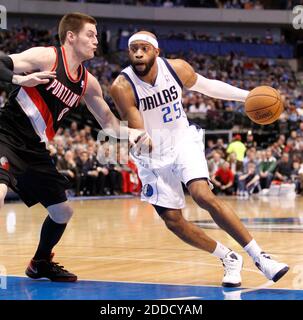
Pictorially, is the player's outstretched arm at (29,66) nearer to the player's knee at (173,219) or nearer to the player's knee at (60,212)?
the player's knee at (60,212)

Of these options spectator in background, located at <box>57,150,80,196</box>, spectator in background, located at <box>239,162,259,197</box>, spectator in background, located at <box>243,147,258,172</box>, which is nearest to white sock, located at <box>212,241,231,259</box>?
spectator in background, located at <box>57,150,80,196</box>

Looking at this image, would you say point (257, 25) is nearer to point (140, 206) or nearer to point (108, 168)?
point (108, 168)

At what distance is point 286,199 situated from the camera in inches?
795

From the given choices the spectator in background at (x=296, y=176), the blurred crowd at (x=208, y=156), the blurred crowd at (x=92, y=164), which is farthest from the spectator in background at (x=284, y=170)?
the blurred crowd at (x=92, y=164)

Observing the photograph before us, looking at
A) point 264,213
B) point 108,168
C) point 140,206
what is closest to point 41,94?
point 264,213

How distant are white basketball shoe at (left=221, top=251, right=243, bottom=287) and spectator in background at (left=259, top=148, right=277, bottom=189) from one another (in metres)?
15.4

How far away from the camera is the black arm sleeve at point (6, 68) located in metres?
6.08

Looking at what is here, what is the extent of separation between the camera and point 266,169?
22031 millimetres

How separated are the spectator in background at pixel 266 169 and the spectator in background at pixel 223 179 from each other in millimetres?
993

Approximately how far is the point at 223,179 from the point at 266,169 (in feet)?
4.45

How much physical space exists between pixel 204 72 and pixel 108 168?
570 inches

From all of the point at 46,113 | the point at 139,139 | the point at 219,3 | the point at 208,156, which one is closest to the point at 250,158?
the point at 208,156

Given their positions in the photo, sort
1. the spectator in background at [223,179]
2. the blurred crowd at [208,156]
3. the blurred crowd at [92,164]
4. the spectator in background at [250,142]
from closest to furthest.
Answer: the blurred crowd at [92,164] → the blurred crowd at [208,156] → the spectator in background at [223,179] → the spectator in background at [250,142]

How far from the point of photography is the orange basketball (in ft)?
23.4
